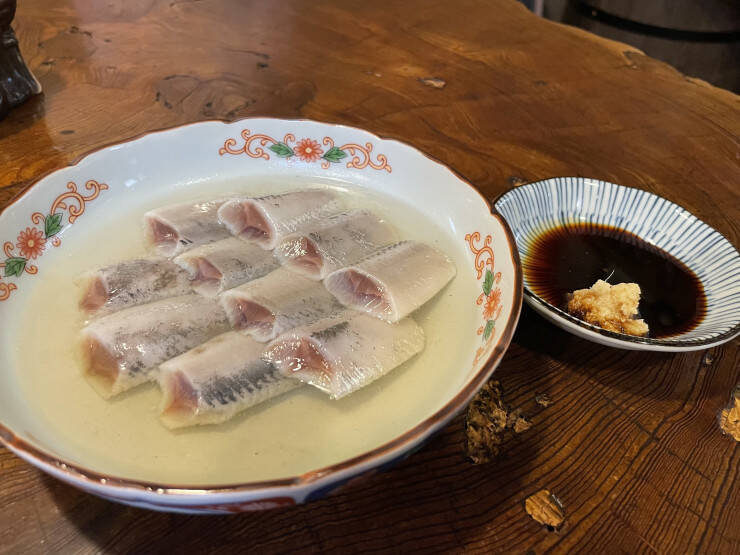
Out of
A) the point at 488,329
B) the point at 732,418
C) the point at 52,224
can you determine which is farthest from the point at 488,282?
the point at 52,224

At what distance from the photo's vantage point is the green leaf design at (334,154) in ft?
5.10

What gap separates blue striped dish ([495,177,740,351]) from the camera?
1245 mm

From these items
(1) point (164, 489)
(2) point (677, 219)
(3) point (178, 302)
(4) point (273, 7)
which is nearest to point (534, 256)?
(2) point (677, 219)

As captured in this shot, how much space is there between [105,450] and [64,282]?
0.48m

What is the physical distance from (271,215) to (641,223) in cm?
99

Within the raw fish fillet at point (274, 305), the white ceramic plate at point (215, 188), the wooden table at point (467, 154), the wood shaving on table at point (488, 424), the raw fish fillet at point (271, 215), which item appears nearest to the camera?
the white ceramic plate at point (215, 188)

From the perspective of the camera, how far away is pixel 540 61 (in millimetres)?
2150

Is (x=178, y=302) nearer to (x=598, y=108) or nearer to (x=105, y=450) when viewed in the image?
(x=105, y=450)

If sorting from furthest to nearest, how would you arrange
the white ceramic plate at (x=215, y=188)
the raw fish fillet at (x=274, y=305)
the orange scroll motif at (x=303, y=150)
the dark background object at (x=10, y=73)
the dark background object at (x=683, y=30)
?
1. the dark background object at (x=683, y=30)
2. the dark background object at (x=10, y=73)
3. the orange scroll motif at (x=303, y=150)
4. the raw fish fillet at (x=274, y=305)
5. the white ceramic plate at (x=215, y=188)

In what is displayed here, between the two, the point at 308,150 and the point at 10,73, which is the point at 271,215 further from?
the point at 10,73

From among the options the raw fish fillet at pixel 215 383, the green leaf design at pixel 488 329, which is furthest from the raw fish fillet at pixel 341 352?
the green leaf design at pixel 488 329

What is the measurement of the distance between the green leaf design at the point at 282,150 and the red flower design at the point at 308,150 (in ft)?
0.05

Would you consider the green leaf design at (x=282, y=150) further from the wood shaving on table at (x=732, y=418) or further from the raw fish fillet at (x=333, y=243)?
the wood shaving on table at (x=732, y=418)

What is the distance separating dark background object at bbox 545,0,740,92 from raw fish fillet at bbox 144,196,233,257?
3597 millimetres
